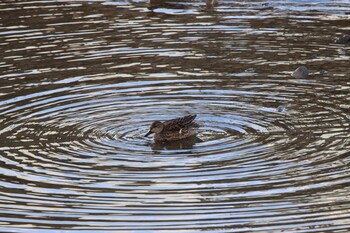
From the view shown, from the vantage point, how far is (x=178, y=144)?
47.3 feet

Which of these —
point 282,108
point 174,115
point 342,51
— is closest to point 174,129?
point 174,115

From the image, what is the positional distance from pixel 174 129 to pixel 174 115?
3.59 ft

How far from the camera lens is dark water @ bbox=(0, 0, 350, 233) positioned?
11461 mm

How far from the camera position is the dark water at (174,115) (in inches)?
451

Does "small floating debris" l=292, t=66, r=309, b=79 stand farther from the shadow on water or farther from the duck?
Result: the shadow on water

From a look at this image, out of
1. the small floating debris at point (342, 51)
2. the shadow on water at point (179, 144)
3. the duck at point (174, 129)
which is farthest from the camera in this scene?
the small floating debris at point (342, 51)

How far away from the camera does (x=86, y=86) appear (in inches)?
663

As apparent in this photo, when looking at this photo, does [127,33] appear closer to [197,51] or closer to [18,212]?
[197,51]

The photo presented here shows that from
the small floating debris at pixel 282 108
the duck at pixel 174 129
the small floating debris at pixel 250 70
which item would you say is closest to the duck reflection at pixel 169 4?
the small floating debris at pixel 250 70

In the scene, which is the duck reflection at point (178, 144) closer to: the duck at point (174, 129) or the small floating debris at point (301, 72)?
the duck at point (174, 129)

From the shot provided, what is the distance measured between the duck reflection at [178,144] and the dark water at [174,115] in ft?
0.13

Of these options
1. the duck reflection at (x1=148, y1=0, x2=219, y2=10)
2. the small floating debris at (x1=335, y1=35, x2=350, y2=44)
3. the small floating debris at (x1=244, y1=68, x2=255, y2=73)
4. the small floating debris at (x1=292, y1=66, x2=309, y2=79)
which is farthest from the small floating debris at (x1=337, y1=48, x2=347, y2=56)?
the duck reflection at (x1=148, y1=0, x2=219, y2=10)

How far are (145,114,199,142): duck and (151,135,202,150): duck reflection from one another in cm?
5

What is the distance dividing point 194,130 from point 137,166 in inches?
63.2
